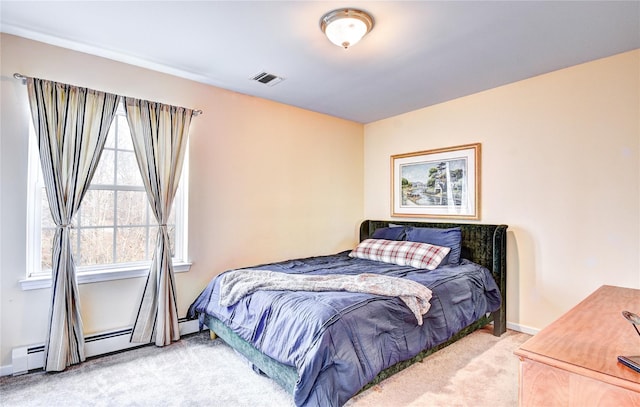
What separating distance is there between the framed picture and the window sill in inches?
107

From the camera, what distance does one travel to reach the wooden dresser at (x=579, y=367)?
2.85ft

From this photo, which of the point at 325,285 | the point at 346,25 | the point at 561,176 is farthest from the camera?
the point at 561,176

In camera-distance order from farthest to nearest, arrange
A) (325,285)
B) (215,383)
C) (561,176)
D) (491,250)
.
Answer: (491,250) < (561,176) < (325,285) < (215,383)

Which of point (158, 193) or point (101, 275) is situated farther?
point (158, 193)

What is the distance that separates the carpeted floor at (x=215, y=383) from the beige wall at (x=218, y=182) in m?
0.40

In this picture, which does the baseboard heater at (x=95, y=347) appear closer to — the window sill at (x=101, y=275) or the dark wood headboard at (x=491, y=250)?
the window sill at (x=101, y=275)

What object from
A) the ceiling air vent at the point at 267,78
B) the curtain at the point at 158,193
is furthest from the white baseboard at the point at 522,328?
the ceiling air vent at the point at 267,78

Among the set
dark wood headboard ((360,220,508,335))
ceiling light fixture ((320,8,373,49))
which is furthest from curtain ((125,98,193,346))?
dark wood headboard ((360,220,508,335))

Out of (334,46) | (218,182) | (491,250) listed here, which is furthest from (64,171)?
(491,250)

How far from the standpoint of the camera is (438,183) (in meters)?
3.70

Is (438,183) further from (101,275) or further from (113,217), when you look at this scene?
(101,275)

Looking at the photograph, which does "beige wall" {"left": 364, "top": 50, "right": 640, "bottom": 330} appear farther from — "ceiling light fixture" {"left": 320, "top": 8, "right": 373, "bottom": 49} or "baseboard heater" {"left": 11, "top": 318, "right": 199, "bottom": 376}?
"baseboard heater" {"left": 11, "top": 318, "right": 199, "bottom": 376}

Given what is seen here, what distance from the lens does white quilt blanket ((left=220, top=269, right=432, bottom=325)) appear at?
2.17 meters

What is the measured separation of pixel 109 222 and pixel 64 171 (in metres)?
0.54
